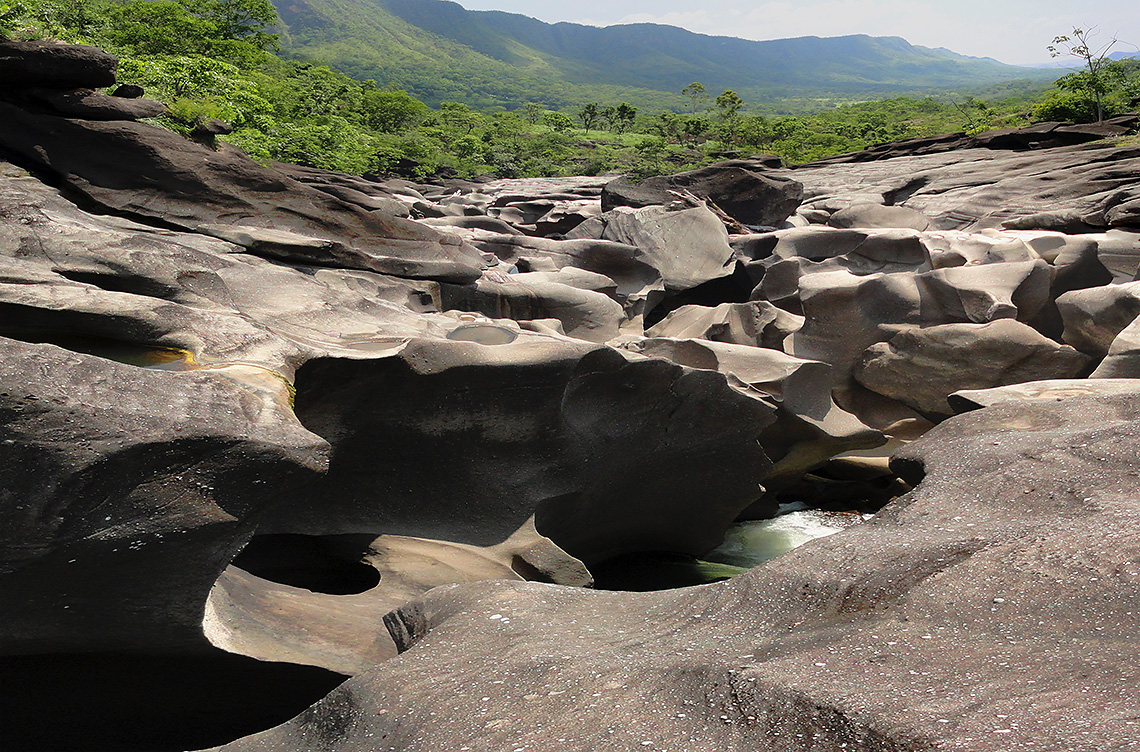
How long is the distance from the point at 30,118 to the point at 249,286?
3320 mm

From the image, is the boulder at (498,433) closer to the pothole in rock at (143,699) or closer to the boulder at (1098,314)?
the pothole in rock at (143,699)

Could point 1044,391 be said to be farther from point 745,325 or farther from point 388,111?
point 388,111

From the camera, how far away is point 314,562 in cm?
726

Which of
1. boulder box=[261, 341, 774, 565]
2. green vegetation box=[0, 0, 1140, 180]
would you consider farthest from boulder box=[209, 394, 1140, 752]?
green vegetation box=[0, 0, 1140, 180]

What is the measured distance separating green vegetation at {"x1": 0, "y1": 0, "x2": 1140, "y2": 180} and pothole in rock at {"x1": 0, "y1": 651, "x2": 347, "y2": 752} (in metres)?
6.93

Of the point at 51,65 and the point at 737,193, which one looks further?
the point at 737,193

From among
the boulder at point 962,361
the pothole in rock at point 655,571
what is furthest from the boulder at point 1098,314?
the pothole in rock at point 655,571

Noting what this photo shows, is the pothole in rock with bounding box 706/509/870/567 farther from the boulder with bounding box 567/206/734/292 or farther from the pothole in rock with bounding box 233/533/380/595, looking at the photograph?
the boulder with bounding box 567/206/734/292

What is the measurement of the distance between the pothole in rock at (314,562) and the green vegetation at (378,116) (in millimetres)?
6019

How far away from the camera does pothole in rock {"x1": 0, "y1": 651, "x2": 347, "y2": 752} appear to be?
4602mm

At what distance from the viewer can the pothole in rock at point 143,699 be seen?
460 centimetres

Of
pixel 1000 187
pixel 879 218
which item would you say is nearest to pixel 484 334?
pixel 879 218

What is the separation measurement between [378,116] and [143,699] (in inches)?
2010

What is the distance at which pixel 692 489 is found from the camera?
30.1 feet
